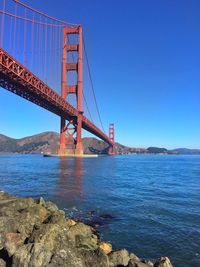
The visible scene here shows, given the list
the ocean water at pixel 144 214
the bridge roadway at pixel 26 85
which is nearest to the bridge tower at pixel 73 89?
the bridge roadway at pixel 26 85

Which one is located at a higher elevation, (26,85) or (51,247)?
(26,85)

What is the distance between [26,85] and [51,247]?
108ft

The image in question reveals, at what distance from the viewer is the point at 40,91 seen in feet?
132

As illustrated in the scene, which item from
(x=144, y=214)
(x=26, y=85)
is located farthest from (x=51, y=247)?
(x=26, y=85)

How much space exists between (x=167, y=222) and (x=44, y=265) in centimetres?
604

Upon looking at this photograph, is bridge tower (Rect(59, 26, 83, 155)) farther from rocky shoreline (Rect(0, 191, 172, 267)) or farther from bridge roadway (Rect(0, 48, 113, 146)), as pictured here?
rocky shoreline (Rect(0, 191, 172, 267))

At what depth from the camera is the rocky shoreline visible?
18.0 ft

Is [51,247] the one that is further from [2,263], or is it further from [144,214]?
[144,214]

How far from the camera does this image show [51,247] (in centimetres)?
570

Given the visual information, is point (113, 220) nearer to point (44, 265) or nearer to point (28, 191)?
point (44, 265)

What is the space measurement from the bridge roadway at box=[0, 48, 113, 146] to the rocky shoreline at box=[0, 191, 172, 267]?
2484cm

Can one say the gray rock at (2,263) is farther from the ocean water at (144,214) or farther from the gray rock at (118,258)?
the ocean water at (144,214)

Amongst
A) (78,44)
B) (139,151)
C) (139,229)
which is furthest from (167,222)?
(139,151)

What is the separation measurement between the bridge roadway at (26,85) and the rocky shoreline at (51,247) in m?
24.8
